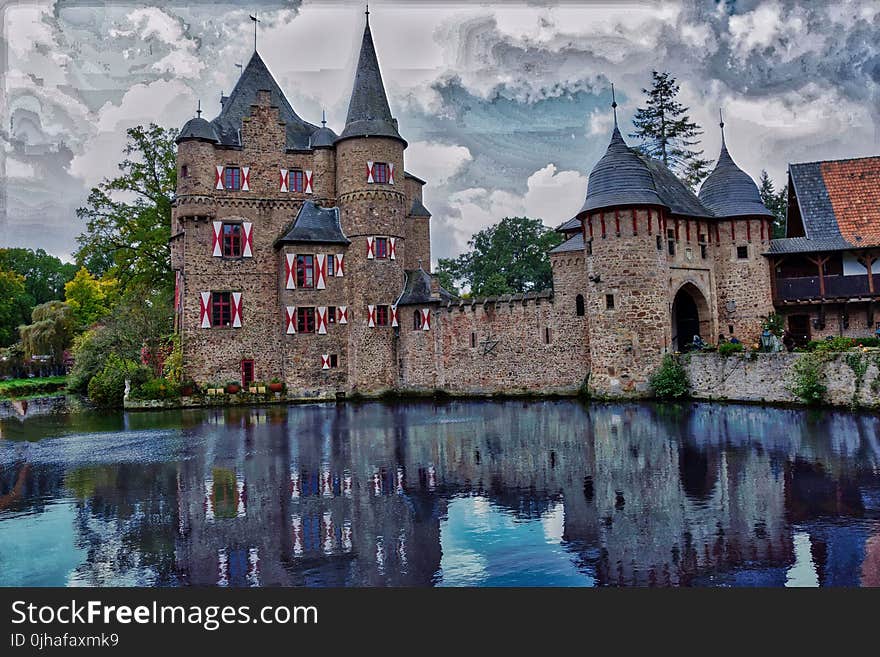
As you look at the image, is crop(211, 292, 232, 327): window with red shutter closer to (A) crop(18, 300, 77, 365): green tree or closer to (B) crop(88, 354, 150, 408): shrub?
(B) crop(88, 354, 150, 408): shrub

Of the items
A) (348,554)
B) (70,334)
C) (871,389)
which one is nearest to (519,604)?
(348,554)

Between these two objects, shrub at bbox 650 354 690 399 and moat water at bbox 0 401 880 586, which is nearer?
moat water at bbox 0 401 880 586

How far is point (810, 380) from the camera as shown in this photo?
18.2m

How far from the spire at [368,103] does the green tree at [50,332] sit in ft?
82.2

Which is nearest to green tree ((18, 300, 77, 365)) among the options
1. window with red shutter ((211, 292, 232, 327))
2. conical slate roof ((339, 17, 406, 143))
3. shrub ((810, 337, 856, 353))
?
window with red shutter ((211, 292, 232, 327))

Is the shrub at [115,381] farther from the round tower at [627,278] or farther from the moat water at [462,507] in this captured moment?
the round tower at [627,278]

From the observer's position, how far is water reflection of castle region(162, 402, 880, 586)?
6.38 meters

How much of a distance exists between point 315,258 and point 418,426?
13240 millimetres

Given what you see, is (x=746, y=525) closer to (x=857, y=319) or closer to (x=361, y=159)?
(x=857, y=319)

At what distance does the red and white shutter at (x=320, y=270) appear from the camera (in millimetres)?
28812

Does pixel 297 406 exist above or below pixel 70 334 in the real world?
below

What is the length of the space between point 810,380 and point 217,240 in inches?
895

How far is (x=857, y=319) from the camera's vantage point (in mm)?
24812

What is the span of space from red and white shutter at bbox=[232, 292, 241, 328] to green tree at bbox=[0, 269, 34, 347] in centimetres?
1811
